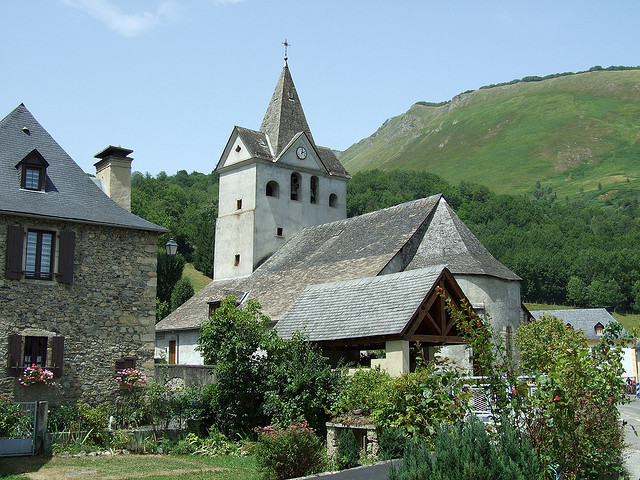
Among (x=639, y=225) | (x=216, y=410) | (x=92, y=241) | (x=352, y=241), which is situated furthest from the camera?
(x=639, y=225)

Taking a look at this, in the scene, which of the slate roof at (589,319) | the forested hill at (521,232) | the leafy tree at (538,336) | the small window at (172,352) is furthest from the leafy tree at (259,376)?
the forested hill at (521,232)

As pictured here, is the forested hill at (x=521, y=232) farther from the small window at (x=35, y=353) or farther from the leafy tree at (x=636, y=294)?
the small window at (x=35, y=353)

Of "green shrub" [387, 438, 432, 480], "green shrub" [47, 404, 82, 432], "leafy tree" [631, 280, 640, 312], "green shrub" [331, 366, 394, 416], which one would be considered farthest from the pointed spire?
"leafy tree" [631, 280, 640, 312]

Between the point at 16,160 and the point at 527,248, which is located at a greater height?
the point at 527,248

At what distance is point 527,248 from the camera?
100 m

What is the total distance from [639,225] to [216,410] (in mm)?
118878

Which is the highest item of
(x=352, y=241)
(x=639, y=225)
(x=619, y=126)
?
(x=619, y=126)

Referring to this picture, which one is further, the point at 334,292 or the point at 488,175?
the point at 488,175

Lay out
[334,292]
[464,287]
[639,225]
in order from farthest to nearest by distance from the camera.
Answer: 1. [639,225]
2. [464,287]
3. [334,292]

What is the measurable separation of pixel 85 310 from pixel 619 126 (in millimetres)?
188856

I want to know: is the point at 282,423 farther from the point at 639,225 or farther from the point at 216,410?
the point at 639,225

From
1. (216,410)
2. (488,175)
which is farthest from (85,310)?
(488,175)

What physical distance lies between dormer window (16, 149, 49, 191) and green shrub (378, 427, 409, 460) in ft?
37.8

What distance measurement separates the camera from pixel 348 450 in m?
13.5
